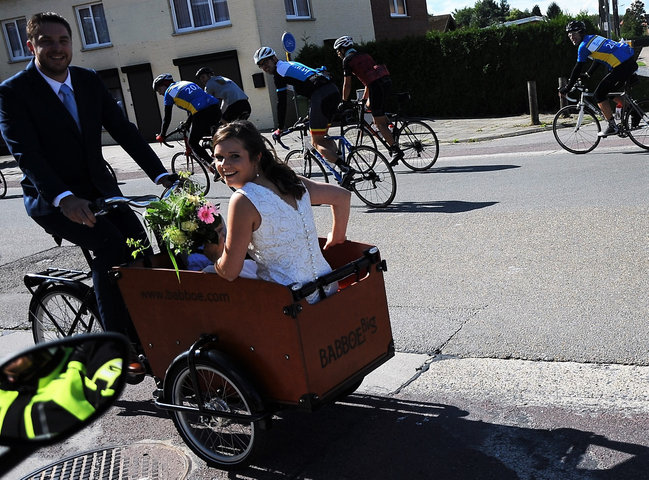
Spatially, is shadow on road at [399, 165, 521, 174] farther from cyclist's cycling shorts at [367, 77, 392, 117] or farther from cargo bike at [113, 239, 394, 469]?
cargo bike at [113, 239, 394, 469]

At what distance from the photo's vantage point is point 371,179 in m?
9.27

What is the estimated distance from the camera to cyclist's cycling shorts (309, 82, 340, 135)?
9.49m

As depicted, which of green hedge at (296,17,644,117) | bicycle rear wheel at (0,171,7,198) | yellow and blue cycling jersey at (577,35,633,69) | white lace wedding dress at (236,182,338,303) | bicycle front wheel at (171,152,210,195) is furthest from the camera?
green hedge at (296,17,644,117)

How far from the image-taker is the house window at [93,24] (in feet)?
85.6

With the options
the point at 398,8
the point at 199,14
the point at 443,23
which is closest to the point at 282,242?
the point at 199,14

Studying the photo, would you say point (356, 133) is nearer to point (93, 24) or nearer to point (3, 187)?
point (3, 187)

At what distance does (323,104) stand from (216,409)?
21.5 ft

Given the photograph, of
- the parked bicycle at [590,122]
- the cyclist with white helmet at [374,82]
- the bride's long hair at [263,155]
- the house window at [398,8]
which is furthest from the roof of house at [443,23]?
the bride's long hair at [263,155]

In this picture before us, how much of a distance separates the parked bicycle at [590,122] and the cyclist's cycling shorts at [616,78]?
101 mm

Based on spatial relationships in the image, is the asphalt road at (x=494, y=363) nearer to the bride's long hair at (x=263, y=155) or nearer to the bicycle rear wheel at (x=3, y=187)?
the bride's long hair at (x=263, y=155)

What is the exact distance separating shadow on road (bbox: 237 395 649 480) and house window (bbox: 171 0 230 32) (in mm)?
21806

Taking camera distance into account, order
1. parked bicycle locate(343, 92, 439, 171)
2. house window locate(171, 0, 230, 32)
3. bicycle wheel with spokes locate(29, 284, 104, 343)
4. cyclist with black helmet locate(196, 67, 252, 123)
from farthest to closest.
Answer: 1. house window locate(171, 0, 230, 32)
2. cyclist with black helmet locate(196, 67, 252, 123)
3. parked bicycle locate(343, 92, 439, 171)
4. bicycle wheel with spokes locate(29, 284, 104, 343)

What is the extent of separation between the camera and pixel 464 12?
113m

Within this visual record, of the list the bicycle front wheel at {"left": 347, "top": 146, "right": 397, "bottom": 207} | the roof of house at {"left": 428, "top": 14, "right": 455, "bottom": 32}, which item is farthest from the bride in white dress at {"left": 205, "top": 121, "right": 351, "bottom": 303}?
the roof of house at {"left": 428, "top": 14, "right": 455, "bottom": 32}
